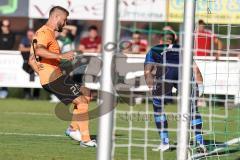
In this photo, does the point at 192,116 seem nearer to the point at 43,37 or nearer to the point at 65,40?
the point at 43,37

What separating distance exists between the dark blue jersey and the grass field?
0.87 metres

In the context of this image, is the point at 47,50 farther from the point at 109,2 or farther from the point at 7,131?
the point at 109,2

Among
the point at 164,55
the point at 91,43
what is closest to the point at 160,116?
the point at 164,55

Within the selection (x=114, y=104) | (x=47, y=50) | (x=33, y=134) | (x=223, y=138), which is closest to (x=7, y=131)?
(x=33, y=134)

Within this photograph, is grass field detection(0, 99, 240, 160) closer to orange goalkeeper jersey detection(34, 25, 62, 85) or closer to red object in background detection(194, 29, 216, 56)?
orange goalkeeper jersey detection(34, 25, 62, 85)

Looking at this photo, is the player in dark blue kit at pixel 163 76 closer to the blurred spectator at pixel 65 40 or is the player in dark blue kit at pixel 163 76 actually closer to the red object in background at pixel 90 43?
the blurred spectator at pixel 65 40

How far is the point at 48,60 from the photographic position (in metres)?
11.9

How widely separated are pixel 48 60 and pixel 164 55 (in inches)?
71.6

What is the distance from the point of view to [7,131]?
13.9 meters

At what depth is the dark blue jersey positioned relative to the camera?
11447 mm

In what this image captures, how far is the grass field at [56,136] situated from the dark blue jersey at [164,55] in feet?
2.87

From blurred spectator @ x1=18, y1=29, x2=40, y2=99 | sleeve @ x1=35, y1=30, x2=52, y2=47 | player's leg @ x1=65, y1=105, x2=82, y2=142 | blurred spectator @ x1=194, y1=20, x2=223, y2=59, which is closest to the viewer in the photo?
blurred spectator @ x1=194, y1=20, x2=223, y2=59

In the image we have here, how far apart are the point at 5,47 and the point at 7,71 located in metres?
1.55

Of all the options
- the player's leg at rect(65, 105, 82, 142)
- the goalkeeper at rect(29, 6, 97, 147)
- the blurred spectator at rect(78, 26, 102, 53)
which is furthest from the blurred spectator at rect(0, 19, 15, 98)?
the goalkeeper at rect(29, 6, 97, 147)
